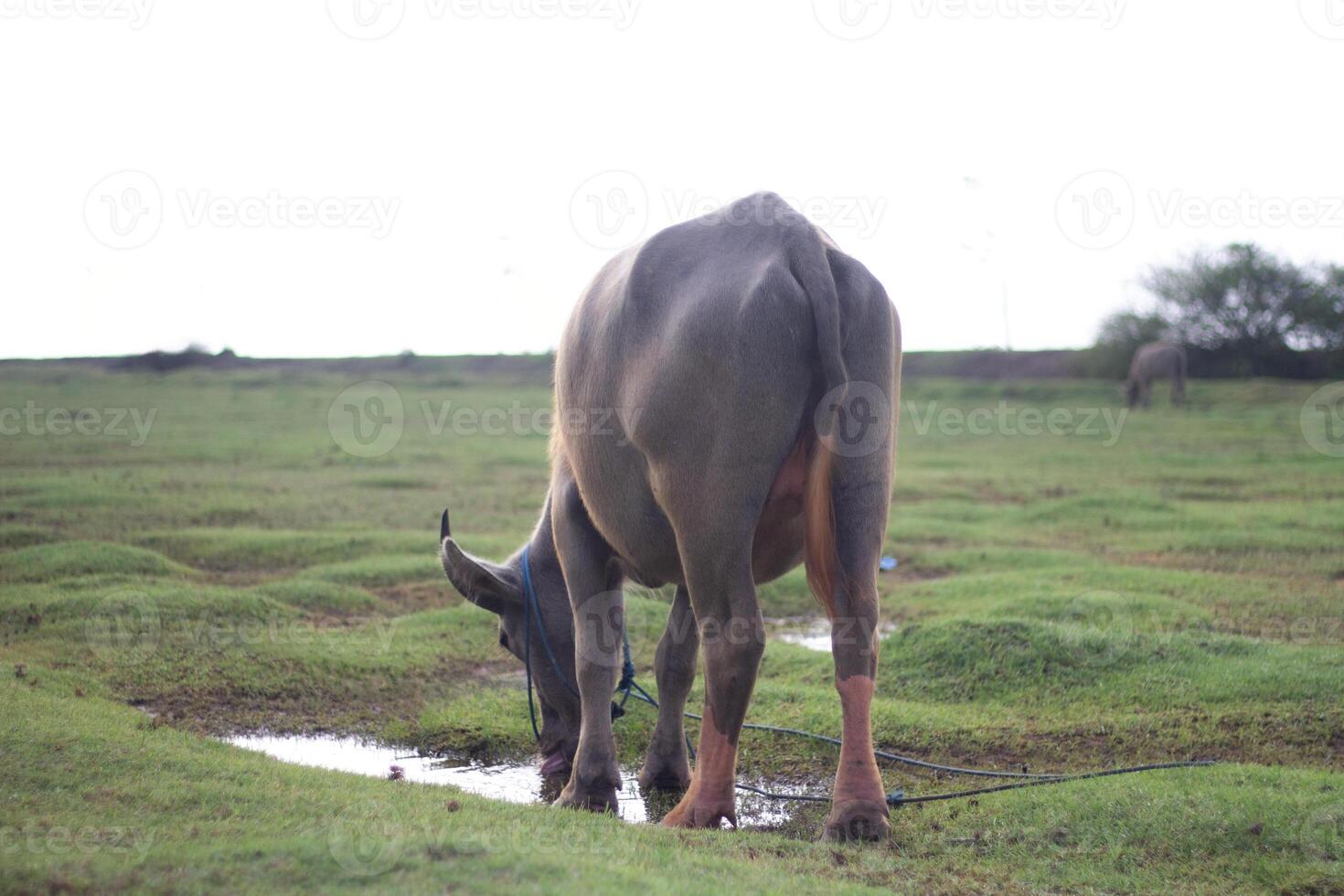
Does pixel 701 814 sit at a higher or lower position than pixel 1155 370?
lower

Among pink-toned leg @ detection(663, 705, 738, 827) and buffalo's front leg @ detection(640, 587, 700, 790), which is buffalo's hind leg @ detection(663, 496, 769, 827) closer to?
pink-toned leg @ detection(663, 705, 738, 827)

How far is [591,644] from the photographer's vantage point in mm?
5121

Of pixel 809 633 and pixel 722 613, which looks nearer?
pixel 722 613

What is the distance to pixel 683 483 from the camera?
425cm

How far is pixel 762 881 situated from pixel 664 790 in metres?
2.04

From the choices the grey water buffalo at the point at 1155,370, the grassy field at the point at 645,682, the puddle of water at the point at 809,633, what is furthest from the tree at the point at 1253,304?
the puddle of water at the point at 809,633

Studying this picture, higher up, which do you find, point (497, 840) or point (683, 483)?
point (683, 483)

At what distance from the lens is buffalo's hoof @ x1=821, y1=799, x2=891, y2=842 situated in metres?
4.30

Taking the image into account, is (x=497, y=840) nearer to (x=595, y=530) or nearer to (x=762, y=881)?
(x=762, y=881)

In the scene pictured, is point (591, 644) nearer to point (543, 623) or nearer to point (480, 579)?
point (543, 623)

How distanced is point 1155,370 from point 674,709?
113 feet

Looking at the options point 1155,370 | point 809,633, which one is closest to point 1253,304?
point 1155,370

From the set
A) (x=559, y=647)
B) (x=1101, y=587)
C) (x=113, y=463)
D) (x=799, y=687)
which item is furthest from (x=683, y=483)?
(x=113, y=463)

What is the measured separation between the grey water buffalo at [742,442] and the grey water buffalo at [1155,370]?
33.5 meters
